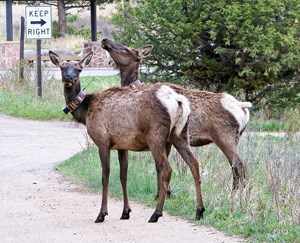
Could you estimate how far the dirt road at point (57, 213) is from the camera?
9656mm

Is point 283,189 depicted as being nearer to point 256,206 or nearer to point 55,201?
point 256,206

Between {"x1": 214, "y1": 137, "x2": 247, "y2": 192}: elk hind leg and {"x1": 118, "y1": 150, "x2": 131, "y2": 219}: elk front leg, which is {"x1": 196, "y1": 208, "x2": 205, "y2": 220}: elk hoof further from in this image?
{"x1": 214, "y1": 137, "x2": 247, "y2": 192}: elk hind leg

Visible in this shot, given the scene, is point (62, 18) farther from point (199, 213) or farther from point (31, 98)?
point (199, 213)

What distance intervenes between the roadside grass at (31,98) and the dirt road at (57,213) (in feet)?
17.7

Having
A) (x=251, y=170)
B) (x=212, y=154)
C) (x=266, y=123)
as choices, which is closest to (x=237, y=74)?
(x=266, y=123)

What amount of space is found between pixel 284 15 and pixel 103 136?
11.3 m

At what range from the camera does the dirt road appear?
966 cm

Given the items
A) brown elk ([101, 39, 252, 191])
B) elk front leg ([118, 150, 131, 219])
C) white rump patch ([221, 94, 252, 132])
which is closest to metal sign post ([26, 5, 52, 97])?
brown elk ([101, 39, 252, 191])

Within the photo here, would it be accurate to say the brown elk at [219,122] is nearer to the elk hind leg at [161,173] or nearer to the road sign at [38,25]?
the elk hind leg at [161,173]

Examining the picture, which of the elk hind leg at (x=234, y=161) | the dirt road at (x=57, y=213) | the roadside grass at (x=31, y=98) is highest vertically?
the elk hind leg at (x=234, y=161)

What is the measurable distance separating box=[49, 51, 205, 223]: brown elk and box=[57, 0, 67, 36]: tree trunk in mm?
39005

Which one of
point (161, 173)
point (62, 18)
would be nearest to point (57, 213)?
point (161, 173)

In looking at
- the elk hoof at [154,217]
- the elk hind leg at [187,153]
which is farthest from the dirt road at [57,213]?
the elk hind leg at [187,153]

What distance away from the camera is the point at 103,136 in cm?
1066
